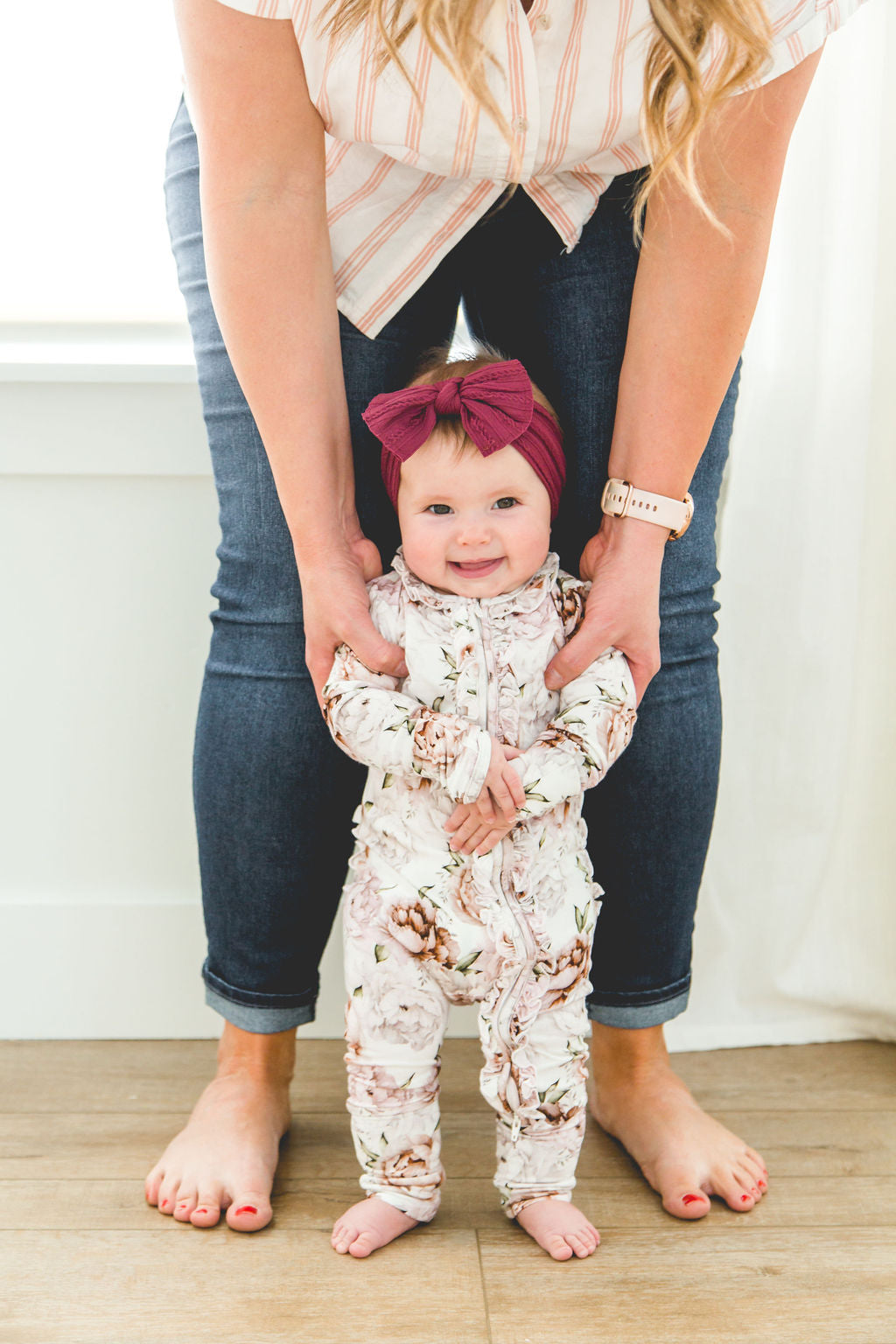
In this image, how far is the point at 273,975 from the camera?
1.04 metres

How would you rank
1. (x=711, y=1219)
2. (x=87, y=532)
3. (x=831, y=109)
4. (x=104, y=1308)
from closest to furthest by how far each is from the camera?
1. (x=104, y=1308)
2. (x=711, y=1219)
3. (x=831, y=109)
4. (x=87, y=532)

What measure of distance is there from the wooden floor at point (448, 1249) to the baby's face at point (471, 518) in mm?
529

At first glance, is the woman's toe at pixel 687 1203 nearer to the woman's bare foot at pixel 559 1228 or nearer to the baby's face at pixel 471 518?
the woman's bare foot at pixel 559 1228

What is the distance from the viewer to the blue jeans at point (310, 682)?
1.00 meters

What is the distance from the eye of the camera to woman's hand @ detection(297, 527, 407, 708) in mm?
920

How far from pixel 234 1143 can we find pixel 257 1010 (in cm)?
11

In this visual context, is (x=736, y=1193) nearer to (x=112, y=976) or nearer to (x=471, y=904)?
(x=471, y=904)

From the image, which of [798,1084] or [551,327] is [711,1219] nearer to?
[798,1084]

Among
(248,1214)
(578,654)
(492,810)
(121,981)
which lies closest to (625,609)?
(578,654)

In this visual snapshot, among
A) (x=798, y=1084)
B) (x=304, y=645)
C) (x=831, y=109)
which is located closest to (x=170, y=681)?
(x=304, y=645)

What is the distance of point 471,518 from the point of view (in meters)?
0.91

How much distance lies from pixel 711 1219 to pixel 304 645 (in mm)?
591

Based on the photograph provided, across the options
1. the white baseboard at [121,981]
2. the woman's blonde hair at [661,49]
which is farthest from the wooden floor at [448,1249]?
the woman's blonde hair at [661,49]

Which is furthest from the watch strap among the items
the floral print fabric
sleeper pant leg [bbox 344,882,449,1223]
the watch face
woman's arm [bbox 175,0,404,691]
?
sleeper pant leg [bbox 344,882,449,1223]
